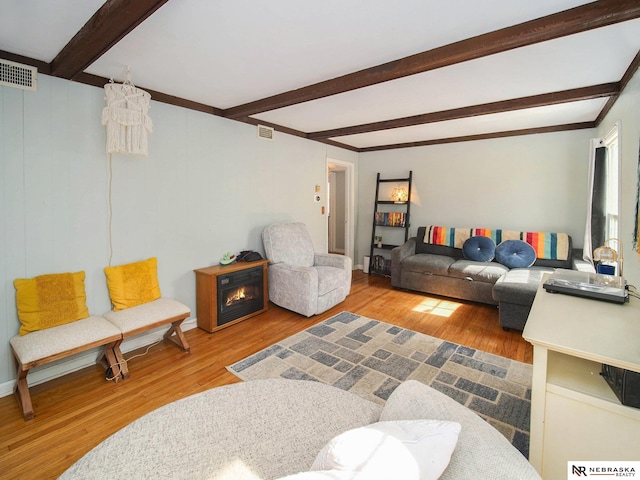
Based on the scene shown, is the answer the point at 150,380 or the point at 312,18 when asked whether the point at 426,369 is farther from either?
the point at 312,18

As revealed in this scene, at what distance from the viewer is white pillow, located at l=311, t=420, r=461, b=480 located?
651 millimetres

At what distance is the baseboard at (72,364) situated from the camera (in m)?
2.26

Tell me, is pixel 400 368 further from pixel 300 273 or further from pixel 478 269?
pixel 478 269

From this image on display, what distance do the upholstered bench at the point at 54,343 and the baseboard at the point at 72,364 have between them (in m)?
0.11

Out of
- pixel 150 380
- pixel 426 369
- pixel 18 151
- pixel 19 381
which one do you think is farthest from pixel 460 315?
pixel 18 151

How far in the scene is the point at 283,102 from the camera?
2.87m

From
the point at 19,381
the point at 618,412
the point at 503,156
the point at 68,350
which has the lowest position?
the point at 19,381

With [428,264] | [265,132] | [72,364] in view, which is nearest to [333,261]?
[428,264]

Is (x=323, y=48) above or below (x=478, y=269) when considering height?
above

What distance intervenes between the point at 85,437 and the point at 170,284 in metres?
1.50

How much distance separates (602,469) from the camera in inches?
42.6

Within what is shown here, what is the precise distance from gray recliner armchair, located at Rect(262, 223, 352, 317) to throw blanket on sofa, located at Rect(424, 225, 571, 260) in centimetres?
170

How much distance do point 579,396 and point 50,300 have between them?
10.4 ft

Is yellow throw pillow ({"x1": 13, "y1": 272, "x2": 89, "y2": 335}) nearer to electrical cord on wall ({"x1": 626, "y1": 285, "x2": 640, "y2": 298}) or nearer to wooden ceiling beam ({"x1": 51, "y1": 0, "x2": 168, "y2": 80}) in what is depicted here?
wooden ceiling beam ({"x1": 51, "y1": 0, "x2": 168, "y2": 80})
